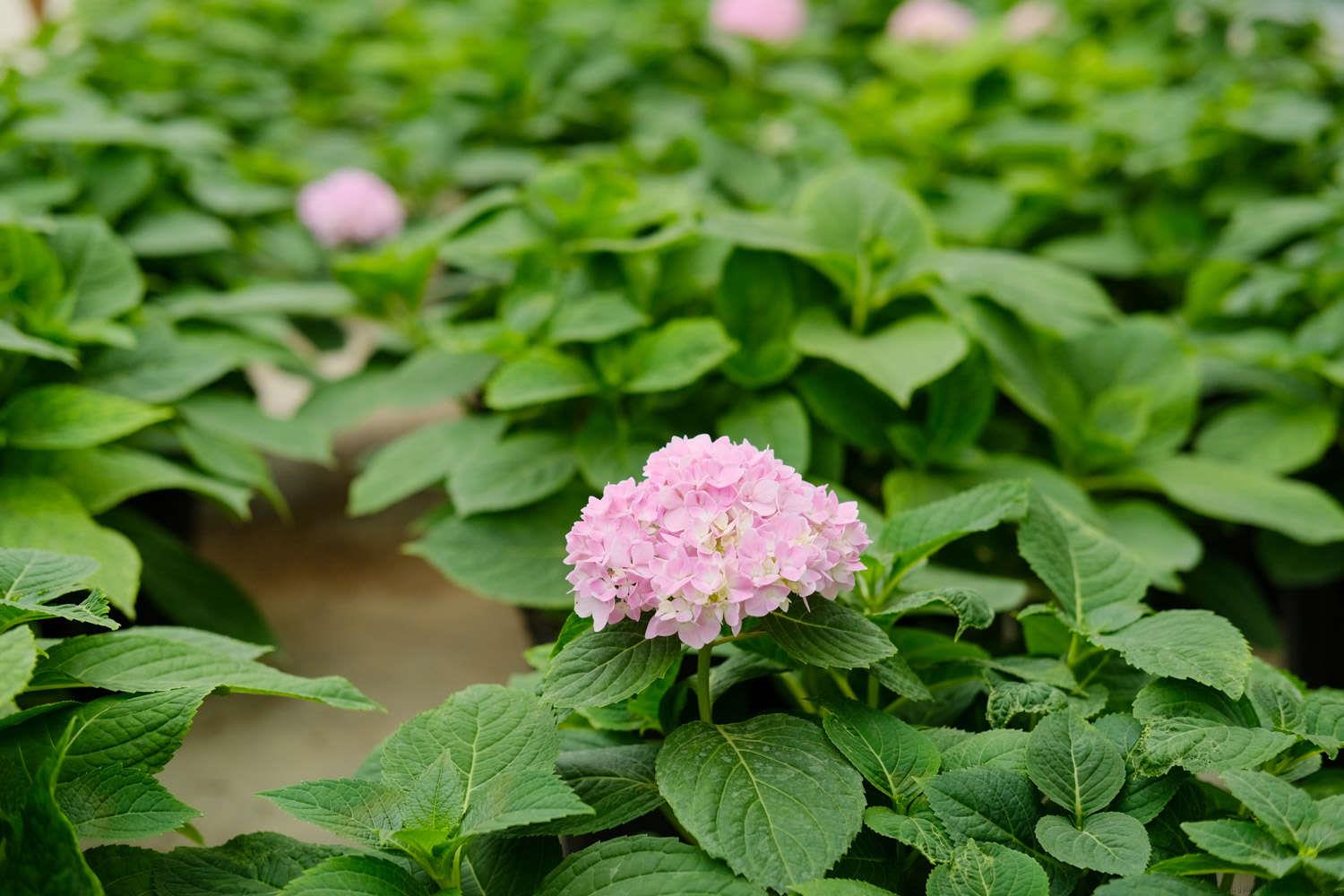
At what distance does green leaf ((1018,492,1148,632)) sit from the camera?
1.04m

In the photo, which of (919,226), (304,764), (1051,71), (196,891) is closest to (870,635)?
(196,891)

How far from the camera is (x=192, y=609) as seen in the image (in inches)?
65.8

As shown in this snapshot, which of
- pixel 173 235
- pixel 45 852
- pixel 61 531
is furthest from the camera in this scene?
pixel 173 235

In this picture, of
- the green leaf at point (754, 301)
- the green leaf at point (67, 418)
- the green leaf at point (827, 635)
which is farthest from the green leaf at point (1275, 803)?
the green leaf at point (67, 418)

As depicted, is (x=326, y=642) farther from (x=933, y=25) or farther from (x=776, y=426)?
(x=933, y=25)

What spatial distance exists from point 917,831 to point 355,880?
15.3 inches

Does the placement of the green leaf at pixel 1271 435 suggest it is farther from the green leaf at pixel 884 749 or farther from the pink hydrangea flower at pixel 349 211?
the pink hydrangea flower at pixel 349 211

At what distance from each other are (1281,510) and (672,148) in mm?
1310

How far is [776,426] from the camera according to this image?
1.49 metres

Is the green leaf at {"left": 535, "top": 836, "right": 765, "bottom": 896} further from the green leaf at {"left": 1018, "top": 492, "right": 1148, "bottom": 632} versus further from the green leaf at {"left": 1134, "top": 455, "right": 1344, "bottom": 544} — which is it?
the green leaf at {"left": 1134, "top": 455, "right": 1344, "bottom": 544}

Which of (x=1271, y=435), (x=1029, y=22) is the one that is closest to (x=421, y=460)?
(x=1271, y=435)

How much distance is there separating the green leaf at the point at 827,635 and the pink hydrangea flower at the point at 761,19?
7.80 feet

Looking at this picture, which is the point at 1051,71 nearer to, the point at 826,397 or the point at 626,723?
the point at 826,397

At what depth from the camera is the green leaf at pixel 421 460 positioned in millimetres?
1607
